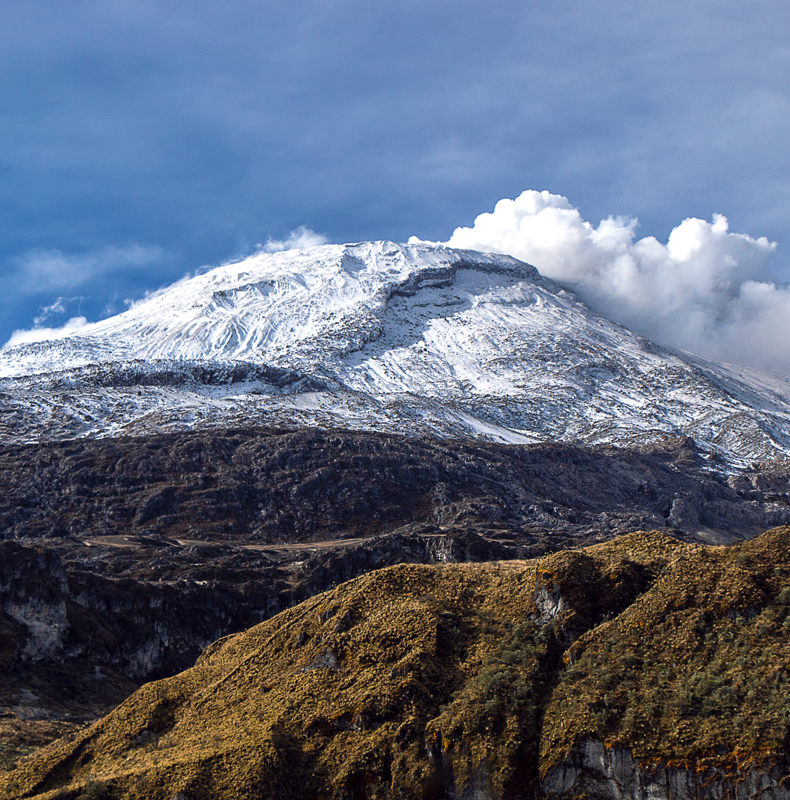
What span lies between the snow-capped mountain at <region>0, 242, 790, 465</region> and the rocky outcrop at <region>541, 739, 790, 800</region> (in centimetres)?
9760

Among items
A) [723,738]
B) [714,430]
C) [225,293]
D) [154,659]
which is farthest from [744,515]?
[225,293]

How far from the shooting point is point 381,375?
5984 inches

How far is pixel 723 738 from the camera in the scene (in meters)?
15.0

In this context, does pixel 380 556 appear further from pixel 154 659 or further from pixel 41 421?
pixel 41 421

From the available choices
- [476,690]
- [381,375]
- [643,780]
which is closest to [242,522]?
[381,375]

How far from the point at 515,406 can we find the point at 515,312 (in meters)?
56.6

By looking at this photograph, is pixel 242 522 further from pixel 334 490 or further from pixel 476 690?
pixel 476 690

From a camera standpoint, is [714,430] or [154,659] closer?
[154,659]

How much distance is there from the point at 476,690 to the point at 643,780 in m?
3.71

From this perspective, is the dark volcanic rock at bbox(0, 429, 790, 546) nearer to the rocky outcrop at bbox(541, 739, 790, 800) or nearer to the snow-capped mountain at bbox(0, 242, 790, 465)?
the snow-capped mountain at bbox(0, 242, 790, 465)

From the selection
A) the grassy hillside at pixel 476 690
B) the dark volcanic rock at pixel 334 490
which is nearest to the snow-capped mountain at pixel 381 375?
the dark volcanic rock at pixel 334 490

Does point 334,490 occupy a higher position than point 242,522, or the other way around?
point 334,490

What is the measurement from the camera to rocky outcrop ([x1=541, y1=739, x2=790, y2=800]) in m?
14.3

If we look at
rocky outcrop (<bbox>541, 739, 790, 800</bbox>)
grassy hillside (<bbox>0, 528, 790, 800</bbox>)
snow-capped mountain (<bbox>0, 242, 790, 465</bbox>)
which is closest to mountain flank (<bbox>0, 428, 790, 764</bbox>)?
grassy hillside (<bbox>0, 528, 790, 800</bbox>)
